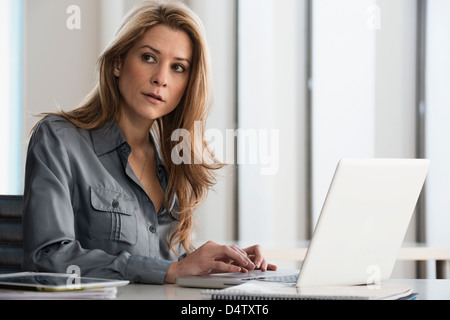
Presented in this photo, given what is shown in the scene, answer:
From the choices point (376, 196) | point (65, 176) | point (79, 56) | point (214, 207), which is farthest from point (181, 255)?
point (79, 56)

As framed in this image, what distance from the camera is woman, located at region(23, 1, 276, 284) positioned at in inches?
49.9

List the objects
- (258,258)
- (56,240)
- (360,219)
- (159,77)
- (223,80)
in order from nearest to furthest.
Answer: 1. (360,219)
2. (56,240)
3. (258,258)
4. (159,77)
5. (223,80)

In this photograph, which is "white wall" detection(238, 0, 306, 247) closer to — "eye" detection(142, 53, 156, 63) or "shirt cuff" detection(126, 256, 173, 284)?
"eye" detection(142, 53, 156, 63)

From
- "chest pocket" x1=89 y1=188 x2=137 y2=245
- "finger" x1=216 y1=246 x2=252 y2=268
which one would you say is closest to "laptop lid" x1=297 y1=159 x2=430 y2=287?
"finger" x1=216 y1=246 x2=252 y2=268

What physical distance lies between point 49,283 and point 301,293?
1.29 ft

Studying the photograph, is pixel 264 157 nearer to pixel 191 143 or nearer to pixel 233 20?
pixel 233 20

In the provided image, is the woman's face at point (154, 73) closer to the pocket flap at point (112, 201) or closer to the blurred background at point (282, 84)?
the pocket flap at point (112, 201)

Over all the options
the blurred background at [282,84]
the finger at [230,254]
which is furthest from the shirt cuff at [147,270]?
the blurred background at [282,84]

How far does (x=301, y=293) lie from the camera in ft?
3.03

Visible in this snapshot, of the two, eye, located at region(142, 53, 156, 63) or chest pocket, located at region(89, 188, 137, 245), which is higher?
eye, located at region(142, 53, 156, 63)

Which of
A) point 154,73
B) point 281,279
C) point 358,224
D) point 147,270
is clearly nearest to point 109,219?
point 147,270

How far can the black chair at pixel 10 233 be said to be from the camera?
64.9 inches

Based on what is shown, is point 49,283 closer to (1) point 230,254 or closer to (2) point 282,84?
(1) point 230,254

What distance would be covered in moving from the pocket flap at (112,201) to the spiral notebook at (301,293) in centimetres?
57
